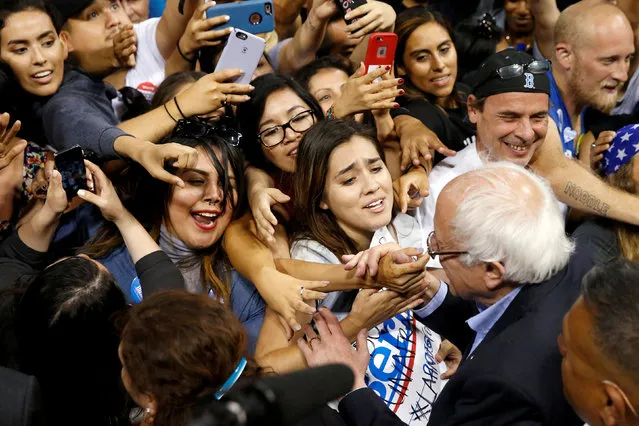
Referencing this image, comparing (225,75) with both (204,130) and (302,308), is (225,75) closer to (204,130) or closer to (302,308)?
(204,130)

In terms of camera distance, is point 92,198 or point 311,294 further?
point 92,198

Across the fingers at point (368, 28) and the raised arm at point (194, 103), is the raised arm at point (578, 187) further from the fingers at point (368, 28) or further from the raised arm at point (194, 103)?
the raised arm at point (194, 103)

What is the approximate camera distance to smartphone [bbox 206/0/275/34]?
3270mm

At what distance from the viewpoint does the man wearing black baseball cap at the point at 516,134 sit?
3.22 m

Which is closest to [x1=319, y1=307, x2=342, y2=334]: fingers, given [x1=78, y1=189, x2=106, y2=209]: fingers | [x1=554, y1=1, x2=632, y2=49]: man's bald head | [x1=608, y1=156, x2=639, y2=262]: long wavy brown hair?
[x1=78, y1=189, x2=106, y2=209]: fingers

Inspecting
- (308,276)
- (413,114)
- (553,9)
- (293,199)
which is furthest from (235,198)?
(553,9)

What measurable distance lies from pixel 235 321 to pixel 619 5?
331 centimetres

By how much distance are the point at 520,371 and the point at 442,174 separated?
1.46 m

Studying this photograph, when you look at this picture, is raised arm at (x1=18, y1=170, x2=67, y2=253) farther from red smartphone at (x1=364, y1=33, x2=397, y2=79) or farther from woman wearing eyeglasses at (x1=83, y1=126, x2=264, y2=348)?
red smartphone at (x1=364, y1=33, x2=397, y2=79)

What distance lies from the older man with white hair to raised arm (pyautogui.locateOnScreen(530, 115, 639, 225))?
2.77ft

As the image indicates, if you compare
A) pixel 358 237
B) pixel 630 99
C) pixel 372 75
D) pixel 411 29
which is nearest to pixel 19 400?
pixel 358 237

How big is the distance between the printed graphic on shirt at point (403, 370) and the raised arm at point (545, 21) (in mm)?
2162

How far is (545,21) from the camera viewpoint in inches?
169

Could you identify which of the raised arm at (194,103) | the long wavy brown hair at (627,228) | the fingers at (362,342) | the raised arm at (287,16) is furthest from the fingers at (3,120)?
the long wavy brown hair at (627,228)
